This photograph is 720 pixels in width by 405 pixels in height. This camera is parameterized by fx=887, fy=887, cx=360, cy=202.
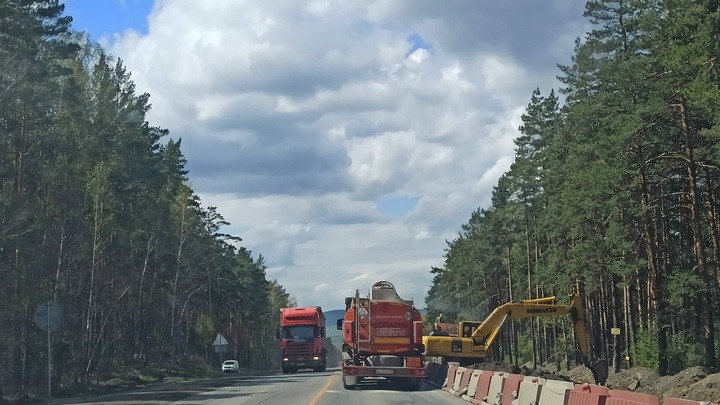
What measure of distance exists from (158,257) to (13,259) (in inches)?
997

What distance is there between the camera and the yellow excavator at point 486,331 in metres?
32.4

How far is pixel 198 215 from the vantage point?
67.9 m

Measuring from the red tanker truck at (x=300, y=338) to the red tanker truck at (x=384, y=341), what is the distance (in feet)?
83.6

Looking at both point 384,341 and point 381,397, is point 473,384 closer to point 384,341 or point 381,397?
point 381,397

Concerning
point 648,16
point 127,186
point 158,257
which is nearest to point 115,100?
point 127,186

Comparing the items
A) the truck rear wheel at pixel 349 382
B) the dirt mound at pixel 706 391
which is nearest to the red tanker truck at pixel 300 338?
the truck rear wheel at pixel 349 382

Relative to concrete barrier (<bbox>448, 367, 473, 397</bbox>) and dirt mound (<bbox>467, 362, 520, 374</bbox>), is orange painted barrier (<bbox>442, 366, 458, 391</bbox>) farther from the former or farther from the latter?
dirt mound (<bbox>467, 362, 520, 374</bbox>)

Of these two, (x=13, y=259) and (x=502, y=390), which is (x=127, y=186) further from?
(x=502, y=390)

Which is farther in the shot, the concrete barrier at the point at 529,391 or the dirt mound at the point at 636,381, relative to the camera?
the dirt mound at the point at 636,381

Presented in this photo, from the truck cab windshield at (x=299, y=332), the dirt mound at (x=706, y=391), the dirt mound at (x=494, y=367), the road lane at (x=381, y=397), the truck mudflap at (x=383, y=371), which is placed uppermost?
the truck cab windshield at (x=299, y=332)

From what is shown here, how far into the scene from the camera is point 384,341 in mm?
30984

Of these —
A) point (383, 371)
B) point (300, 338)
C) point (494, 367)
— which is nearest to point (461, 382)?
point (383, 371)

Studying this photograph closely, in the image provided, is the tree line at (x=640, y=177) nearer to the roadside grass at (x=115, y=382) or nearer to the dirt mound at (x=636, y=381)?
the dirt mound at (x=636, y=381)

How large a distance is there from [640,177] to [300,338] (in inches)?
1080
